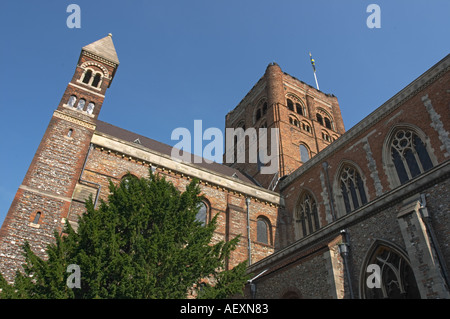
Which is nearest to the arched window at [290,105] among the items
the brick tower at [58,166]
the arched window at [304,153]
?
the arched window at [304,153]

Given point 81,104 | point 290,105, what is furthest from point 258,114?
point 81,104

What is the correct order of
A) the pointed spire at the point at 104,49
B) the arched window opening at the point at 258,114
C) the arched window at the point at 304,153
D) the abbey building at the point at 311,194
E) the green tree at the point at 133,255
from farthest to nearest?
1. the arched window opening at the point at 258,114
2. the arched window at the point at 304,153
3. the pointed spire at the point at 104,49
4. the abbey building at the point at 311,194
5. the green tree at the point at 133,255

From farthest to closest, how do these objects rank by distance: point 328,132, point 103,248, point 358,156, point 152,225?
point 328,132 → point 358,156 → point 152,225 → point 103,248

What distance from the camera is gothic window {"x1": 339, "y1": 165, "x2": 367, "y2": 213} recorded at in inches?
728

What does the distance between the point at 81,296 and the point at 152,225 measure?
2.98m

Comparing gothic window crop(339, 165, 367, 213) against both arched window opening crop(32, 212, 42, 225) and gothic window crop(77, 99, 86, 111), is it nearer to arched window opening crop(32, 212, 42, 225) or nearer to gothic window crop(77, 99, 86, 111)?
arched window opening crop(32, 212, 42, 225)

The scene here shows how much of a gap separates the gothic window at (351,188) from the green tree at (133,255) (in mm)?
9506

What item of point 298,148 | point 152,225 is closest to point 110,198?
point 152,225

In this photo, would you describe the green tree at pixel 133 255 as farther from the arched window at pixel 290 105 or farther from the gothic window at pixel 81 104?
the arched window at pixel 290 105

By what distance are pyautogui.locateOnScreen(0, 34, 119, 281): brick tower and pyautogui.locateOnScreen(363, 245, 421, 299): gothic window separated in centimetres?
1193

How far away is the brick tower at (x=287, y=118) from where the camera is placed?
29.0 m

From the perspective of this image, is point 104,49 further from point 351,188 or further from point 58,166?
point 351,188

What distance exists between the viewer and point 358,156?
19219mm

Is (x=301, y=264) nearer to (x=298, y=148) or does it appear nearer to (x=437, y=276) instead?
(x=437, y=276)
